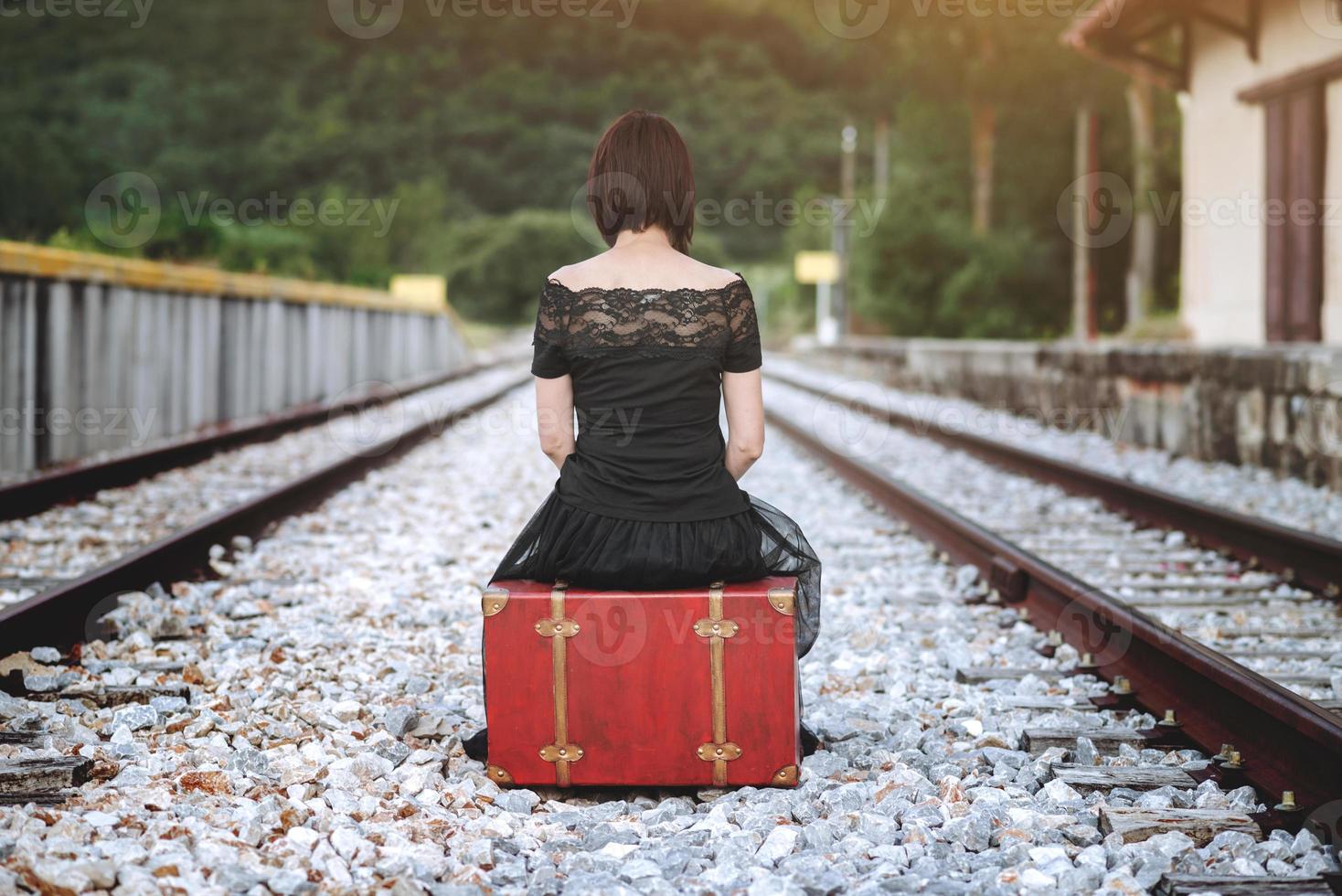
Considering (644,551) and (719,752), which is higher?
(644,551)

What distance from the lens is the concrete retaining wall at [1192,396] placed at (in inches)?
292

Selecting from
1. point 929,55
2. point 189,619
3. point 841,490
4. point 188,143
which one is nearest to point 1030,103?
point 929,55

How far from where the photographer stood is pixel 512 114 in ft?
288

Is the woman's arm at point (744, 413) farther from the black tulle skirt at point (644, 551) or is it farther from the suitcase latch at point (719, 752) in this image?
the suitcase latch at point (719, 752)

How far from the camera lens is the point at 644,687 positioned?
9.16 feet

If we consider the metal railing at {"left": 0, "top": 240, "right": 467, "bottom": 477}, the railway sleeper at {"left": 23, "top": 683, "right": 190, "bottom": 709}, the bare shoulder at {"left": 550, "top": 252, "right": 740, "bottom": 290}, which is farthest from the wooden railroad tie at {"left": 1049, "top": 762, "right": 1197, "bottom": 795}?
the metal railing at {"left": 0, "top": 240, "right": 467, "bottom": 477}

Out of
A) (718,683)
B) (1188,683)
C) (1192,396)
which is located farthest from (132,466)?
(1192,396)

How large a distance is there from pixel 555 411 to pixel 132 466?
571cm

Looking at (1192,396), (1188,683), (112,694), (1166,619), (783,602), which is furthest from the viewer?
(1192,396)

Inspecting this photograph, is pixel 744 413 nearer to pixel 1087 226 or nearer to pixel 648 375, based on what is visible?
pixel 648 375

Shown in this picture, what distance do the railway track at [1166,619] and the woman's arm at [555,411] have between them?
5.07 feet

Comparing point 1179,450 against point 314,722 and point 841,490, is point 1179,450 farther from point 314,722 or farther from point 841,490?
point 314,722

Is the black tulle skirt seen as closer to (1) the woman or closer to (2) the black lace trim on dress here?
(1) the woman

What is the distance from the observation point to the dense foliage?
88.1 feet
